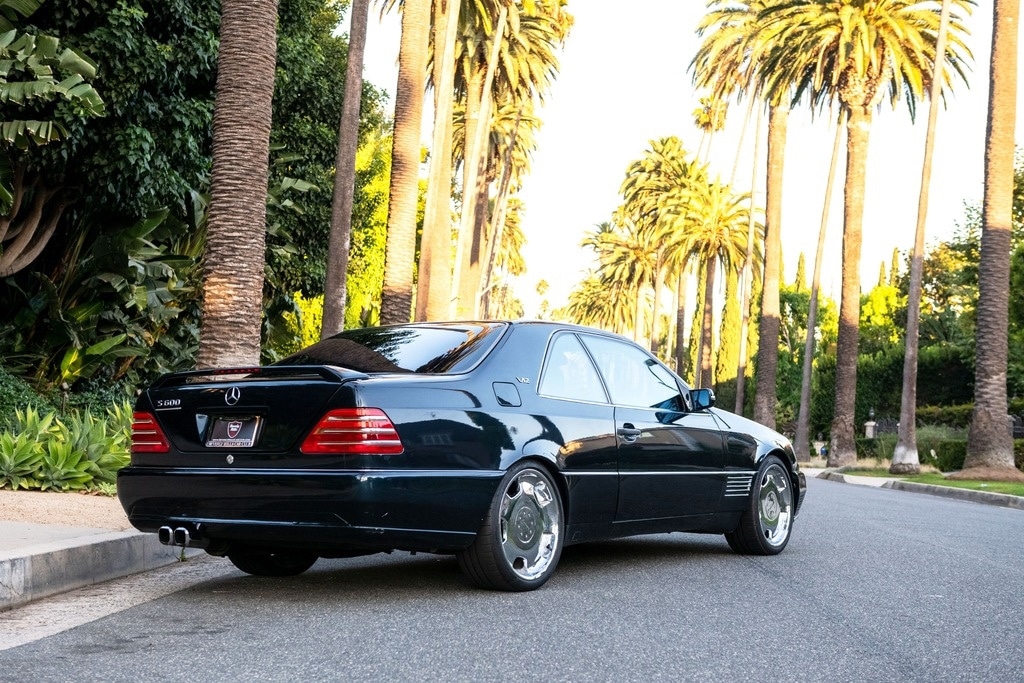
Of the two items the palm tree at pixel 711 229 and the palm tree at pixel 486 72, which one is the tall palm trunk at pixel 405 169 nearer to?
the palm tree at pixel 486 72

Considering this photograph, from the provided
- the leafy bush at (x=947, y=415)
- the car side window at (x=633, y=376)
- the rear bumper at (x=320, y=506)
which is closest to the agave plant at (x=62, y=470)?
the rear bumper at (x=320, y=506)

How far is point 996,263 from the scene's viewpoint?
79.9 ft

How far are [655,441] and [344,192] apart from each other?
50.9 feet

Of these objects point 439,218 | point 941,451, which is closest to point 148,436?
point 439,218

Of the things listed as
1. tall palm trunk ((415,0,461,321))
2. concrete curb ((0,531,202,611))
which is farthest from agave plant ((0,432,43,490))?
tall palm trunk ((415,0,461,321))

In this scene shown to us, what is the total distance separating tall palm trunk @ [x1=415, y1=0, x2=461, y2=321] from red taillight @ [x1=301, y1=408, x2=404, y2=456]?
23.3 m

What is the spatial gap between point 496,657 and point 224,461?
6.33 ft

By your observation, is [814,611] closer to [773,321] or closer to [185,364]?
[185,364]

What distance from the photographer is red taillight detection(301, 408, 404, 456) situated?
5977 millimetres

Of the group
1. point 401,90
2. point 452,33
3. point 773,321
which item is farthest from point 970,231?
point 401,90

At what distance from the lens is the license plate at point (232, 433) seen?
20.4 feet

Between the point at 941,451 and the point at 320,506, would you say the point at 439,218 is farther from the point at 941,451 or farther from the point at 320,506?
the point at 320,506

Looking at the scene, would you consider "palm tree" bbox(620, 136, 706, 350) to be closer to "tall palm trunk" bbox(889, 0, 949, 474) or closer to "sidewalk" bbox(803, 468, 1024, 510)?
"tall palm trunk" bbox(889, 0, 949, 474)

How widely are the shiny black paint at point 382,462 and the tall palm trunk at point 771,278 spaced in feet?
110
